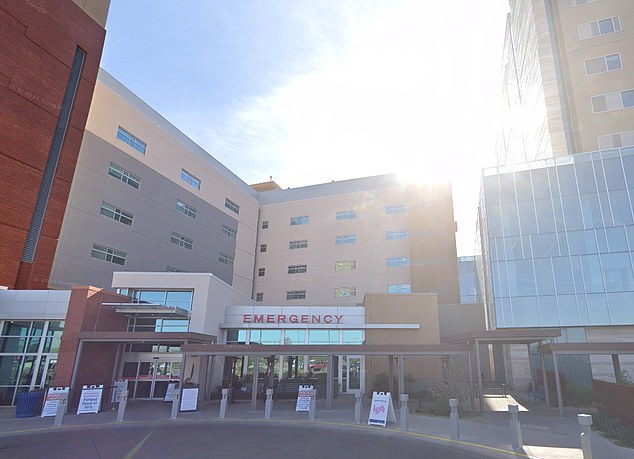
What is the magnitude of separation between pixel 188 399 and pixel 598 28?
143ft

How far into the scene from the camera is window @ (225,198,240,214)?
135 ft

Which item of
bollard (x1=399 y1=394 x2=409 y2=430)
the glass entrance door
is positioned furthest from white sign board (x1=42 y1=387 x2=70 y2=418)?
the glass entrance door

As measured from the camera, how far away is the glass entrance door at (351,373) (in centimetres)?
2570

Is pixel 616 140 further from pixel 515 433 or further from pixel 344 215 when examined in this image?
pixel 515 433

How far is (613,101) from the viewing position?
1325 inches

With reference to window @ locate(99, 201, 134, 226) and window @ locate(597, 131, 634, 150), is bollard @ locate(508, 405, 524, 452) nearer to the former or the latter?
window @ locate(99, 201, 134, 226)

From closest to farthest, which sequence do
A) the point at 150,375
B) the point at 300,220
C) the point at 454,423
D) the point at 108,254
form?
the point at 454,423 < the point at 150,375 < the point at 108,254 < the point at 300,220

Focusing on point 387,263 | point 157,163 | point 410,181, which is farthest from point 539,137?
point 157,163

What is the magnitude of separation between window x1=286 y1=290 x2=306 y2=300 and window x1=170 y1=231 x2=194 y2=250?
12200 mm

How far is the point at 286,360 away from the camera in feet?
88.8

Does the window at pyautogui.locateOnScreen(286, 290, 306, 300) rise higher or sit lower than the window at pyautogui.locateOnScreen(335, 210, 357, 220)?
lower

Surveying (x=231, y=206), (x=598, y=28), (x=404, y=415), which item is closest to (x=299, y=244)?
(x=231, y=206)

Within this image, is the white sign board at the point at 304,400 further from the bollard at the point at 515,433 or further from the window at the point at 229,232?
the window at the point at 229,232

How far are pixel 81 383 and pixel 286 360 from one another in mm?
12100
